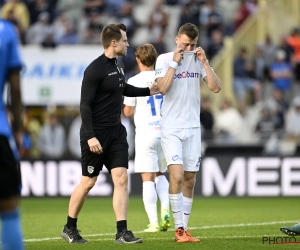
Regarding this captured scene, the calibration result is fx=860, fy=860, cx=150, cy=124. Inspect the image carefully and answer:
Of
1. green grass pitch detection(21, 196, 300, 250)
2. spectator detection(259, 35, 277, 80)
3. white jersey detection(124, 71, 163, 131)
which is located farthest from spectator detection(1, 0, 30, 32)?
white jersey detection(124, 71, 163, 131)

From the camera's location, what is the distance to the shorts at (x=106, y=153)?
964 cm

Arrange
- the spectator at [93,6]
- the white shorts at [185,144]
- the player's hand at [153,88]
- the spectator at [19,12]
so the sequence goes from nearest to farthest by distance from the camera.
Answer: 1. the white shorts at [185,144]
2. the player's hand at [153,88]
3. the spectator at [19,12]
4. the spectator at [93,6]

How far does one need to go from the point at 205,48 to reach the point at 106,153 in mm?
15227

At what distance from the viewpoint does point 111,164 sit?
9633mm

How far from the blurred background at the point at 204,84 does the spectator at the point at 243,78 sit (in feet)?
0.09

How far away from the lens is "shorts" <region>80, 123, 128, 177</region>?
31.6ft

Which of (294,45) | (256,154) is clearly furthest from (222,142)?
(294,45)

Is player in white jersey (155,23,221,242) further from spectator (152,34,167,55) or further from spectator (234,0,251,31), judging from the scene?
spectator (234,0,251,31)

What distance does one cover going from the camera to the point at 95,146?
30.7 feet

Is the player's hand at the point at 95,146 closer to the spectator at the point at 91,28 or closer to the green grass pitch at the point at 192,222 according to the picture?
the green grass pitch at the point at 192,222

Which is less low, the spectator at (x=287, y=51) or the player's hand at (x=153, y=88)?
the spectator at (x=287, y=51)

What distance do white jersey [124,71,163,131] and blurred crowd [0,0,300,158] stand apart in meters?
7.94
